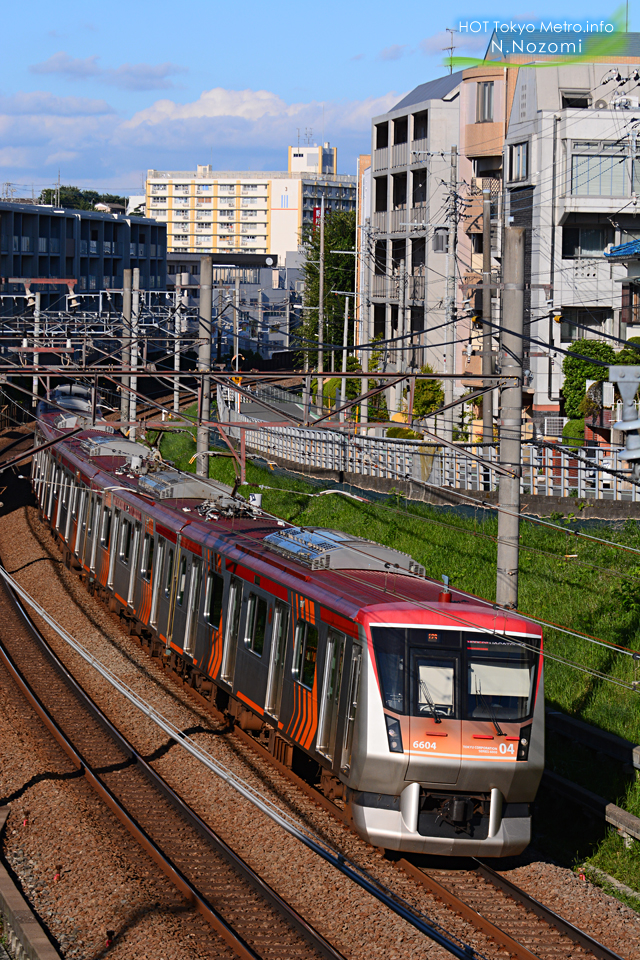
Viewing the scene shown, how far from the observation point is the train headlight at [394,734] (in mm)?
9047

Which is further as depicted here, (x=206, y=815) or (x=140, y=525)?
(x=140, y=525)

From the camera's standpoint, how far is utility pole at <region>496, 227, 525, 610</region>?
11.2 m

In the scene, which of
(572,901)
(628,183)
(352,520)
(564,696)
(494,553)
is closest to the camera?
(572,901)

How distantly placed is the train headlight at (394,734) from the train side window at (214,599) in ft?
14.5

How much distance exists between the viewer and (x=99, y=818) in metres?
10.9

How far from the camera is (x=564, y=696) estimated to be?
13445mm

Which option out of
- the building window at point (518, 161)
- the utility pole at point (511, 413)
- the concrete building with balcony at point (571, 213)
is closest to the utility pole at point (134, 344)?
the concrete building with balcony at point (571, 213)

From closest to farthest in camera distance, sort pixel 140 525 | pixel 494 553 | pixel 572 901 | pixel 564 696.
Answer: pixel 572 901
pixel 564 696
pixel 140 525
pixel 494 553

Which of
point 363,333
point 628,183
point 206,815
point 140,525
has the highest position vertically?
point 628,183

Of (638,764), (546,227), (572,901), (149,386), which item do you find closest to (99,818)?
(572,901)

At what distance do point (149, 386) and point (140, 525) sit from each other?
46.1 m

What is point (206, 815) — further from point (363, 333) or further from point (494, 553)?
point (363, 333)

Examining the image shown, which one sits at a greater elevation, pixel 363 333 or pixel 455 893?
pixel 363 333

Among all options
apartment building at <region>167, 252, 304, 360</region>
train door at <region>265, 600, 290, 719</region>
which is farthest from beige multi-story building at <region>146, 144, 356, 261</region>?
train door at <region>265, 600, 290, 719</region>
